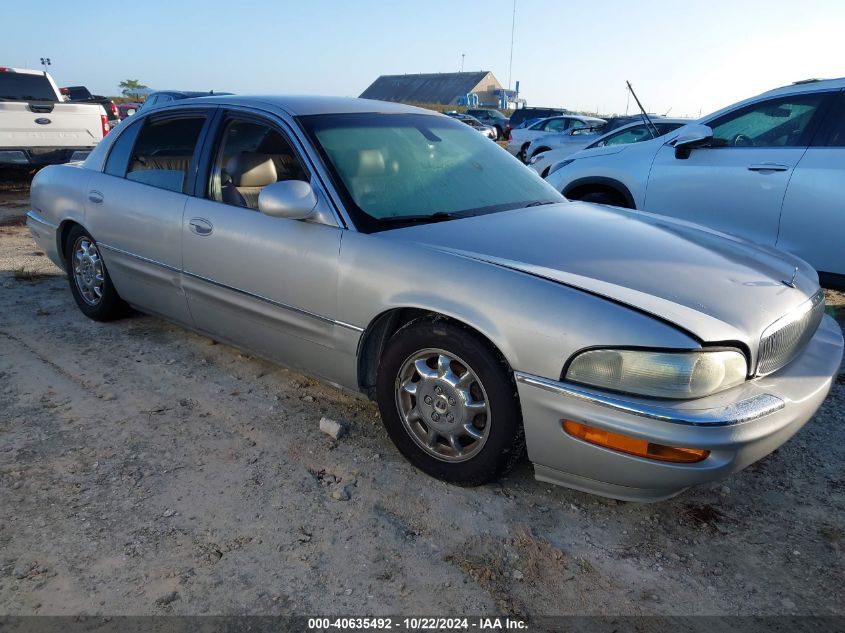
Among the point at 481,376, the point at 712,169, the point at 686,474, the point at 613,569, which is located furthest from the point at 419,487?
the point at 712,169

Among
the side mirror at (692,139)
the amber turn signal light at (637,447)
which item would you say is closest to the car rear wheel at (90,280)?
the amber turn signal light at (637,447)

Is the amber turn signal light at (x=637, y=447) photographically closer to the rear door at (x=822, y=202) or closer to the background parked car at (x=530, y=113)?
the rear door at (x=822, y=202)

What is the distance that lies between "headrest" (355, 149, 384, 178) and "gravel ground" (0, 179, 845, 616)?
1176mm

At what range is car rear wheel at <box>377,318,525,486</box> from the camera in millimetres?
2504

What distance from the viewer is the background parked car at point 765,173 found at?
4.52m

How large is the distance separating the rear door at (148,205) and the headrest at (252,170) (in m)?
0.28

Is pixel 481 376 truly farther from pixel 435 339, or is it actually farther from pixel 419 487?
pixel 419 487

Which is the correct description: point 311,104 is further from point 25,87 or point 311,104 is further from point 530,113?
point 530,113

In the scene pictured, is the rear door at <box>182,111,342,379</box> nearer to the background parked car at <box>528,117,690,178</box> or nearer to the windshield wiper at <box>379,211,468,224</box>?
the windshield wiper at <box>379,211,468,224</box>

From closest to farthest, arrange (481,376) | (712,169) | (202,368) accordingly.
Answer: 1. (481,376)
2. (202,368)
3. (712,169)

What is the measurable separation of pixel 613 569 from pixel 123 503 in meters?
1.85

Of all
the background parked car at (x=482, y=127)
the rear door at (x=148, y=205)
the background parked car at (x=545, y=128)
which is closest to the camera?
the rear door at (x=148, y=205)

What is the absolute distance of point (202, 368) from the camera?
3.92 meters

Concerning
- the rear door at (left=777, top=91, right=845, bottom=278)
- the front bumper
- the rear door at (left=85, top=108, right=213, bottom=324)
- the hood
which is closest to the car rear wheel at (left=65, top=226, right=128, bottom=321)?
the rear door at (left=85, top=108, right=213, bottom=324)
